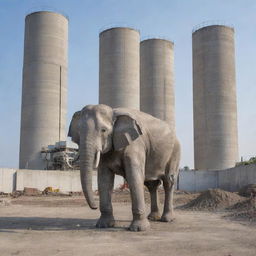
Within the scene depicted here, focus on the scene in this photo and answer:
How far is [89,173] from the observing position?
8719 millimetres

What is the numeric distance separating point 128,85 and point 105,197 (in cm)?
4574

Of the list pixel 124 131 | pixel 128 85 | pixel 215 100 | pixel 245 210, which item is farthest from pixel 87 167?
pixel 215 100

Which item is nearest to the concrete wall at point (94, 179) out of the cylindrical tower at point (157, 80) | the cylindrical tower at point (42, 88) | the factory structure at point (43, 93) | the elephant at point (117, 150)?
the factory structure at point (43, 93)

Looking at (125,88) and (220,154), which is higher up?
(125,88)

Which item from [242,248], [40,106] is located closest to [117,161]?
[242,248]

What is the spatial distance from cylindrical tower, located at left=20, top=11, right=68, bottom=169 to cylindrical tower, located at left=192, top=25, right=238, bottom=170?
19528 millimetres

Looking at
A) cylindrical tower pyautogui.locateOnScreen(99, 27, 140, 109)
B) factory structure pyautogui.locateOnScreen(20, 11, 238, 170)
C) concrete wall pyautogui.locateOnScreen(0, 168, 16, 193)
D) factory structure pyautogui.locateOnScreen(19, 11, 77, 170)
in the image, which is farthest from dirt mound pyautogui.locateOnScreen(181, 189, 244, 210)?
cylindrical tower pyautogui.locateOnScreen(99, 27, 140, 109)

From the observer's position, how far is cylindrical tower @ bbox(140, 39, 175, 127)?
62.6 meters

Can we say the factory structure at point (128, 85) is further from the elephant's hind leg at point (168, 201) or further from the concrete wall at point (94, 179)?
the elephant's hind leg at point (168, 201)

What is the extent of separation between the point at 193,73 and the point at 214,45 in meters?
5.37

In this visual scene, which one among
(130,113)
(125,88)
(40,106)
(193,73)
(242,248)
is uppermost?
(193,73)

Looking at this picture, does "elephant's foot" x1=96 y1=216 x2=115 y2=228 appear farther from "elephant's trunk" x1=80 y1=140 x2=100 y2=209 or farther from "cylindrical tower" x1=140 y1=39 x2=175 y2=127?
"cylindrical tower" x1=140 y1=39 x2=175 y2=127

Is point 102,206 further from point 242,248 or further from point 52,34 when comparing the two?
point 52,34

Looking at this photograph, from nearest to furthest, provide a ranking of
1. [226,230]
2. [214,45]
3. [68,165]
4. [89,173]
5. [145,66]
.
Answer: [89,173] → [226,230] → [68,165] → [214,45] → [145,66]
